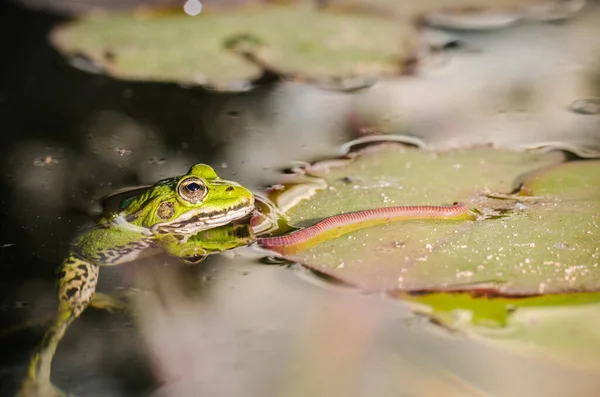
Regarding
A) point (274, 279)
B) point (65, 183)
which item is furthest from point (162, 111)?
point (274, 279)

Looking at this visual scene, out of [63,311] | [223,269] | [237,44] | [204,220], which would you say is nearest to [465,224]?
[223,269]

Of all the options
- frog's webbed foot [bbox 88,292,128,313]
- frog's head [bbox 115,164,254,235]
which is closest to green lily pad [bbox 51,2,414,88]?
frog's head [bbox 115,164,254,235]

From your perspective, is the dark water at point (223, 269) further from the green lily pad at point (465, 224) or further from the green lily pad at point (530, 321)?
the green lily pad at point (465, 224)

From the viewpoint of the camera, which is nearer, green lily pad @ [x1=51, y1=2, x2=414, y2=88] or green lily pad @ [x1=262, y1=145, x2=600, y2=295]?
green lily pad @ [x1=262, y1=145, x2=600, y2=295]

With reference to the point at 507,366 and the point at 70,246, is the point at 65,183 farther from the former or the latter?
the point at 507,366

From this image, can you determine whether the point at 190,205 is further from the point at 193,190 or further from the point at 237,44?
the point at 237,44

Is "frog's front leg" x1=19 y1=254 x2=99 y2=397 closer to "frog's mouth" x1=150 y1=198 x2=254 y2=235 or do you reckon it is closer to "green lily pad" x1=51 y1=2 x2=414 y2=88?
"frog's mouth" x1=150 y1=198 x2=254 y2=235
